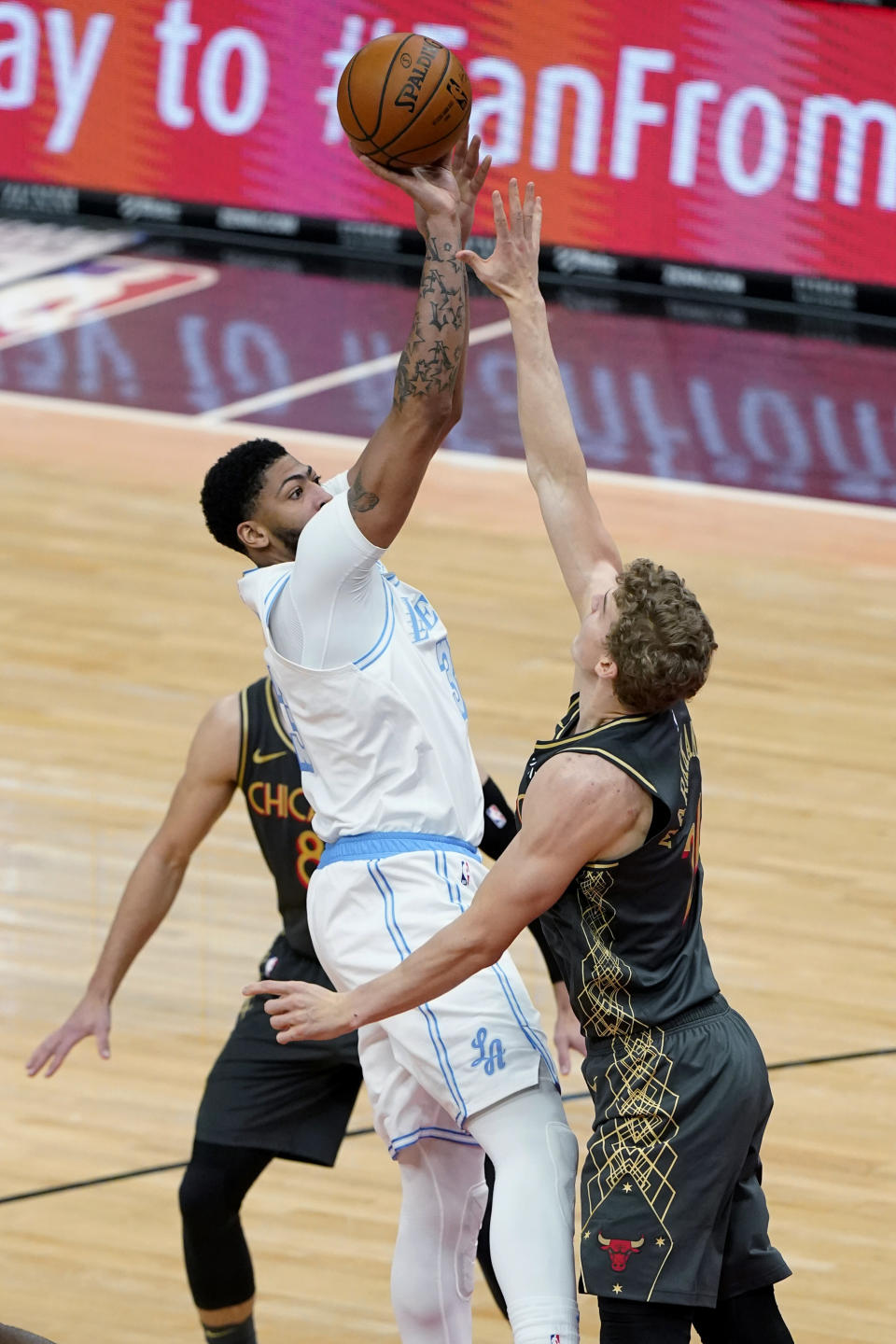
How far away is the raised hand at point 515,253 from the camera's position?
4.30 meters

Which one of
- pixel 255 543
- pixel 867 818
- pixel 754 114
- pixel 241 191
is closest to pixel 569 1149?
pixel 255 543

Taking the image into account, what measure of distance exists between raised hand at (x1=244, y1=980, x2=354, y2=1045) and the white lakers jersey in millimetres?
491

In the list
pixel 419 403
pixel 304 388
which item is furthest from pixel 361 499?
pixel 304 388

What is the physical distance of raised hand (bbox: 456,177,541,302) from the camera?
14.1 feet

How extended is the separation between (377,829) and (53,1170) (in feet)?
6.57

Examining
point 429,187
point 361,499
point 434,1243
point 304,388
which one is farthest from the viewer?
point 304,388

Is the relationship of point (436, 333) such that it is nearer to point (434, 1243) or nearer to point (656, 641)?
point (656, 641)

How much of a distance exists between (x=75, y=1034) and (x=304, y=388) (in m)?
8.19

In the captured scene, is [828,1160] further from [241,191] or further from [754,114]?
[241,191]

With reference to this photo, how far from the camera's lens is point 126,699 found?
866 cm

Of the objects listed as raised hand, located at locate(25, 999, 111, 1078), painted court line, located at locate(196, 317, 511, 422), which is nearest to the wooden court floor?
painted court line, located at locate(196, 317, 511, 422)

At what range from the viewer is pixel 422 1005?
159 inches

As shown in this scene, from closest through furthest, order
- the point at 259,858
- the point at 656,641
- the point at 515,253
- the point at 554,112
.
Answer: the point at 656,641, the point at 515,253, the point at 259,858, the point at 554,112

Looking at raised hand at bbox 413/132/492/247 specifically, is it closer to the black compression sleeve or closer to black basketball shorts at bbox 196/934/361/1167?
the black compression sleeve
